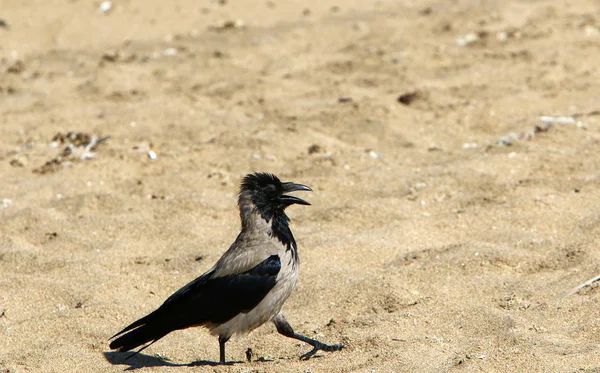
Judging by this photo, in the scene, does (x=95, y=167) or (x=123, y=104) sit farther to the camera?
(x=123, y=104)

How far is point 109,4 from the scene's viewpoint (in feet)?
40.1

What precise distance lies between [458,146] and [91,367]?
13.6 feet

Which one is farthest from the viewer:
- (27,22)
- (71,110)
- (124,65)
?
(27,22)

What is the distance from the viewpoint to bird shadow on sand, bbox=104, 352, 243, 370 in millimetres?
4922

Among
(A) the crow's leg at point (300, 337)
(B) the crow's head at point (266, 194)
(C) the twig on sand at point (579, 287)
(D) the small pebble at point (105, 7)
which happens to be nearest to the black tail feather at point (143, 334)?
(A) the crow's leg at point (300, 337)

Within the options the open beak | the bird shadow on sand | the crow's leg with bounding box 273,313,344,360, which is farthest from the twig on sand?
the bird shadow on sand

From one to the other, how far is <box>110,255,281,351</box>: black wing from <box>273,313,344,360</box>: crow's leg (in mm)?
188

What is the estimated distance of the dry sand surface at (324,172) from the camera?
513cm

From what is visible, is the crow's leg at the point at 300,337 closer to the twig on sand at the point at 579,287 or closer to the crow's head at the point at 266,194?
the crow's head at the point at 266,194

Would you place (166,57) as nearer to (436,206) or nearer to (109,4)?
(109,4)

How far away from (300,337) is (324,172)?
2.81m

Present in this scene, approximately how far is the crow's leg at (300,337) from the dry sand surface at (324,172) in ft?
0.21

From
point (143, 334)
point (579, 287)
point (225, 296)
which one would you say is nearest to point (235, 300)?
point (225, 296)

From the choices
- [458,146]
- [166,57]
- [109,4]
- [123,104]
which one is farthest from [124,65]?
[458,146]
